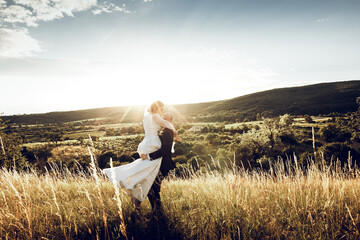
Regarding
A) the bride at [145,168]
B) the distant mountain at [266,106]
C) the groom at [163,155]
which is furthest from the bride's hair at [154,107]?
the distant mountain at [266,106]

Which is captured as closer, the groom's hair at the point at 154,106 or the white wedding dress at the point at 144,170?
the white wedding dress at the point at 144,170

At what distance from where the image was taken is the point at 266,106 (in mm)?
112562

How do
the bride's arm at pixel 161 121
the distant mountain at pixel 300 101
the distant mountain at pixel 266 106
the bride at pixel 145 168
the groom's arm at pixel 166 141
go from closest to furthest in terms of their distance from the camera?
the bride at pixel 145 168, the bride's arm at pixel 161 121, the groom's arm at pixel 166 141, the distant mountain at pixel 266 106, the distant mountain at pixel 300 101

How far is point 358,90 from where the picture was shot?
368 ft

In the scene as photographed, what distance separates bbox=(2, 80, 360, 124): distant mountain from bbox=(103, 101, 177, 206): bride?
82.1 m

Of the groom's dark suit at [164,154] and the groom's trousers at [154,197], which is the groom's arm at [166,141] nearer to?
the groom's dark suit at [164,154]

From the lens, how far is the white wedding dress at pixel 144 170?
10.8 feet

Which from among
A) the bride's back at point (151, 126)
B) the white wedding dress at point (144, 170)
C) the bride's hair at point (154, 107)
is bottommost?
the white wedding dress at point (144, 170)

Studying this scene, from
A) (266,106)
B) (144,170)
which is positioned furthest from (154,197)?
(266,106)

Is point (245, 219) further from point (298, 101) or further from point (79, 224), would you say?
point (298, 101)

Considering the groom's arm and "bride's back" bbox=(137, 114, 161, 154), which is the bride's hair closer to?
"bride's back" bbox=(137, 114, 161, 154)

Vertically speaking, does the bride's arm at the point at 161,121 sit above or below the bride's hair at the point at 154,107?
below

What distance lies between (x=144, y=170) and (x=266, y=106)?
121891 mm

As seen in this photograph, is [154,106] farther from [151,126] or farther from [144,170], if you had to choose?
[144,170]
